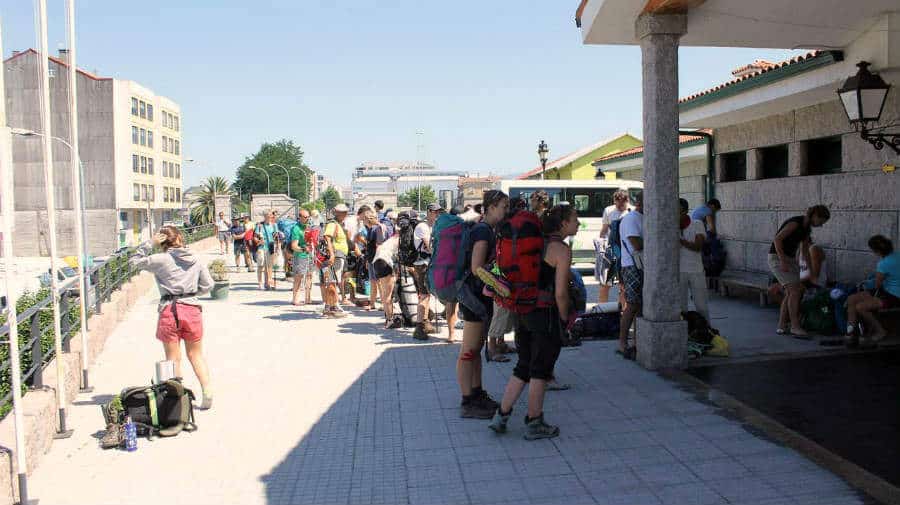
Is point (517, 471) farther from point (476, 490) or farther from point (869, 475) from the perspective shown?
point (869, 475)

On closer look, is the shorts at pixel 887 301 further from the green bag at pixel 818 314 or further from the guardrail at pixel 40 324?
the guardrail at pixel 40 324

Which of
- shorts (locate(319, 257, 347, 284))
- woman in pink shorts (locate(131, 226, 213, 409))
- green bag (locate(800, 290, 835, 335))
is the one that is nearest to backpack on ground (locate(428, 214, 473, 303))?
woman in pink shorts (locate(131, 226, 213, 409))

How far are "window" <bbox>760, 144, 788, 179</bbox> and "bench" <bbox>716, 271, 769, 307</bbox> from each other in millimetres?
1581

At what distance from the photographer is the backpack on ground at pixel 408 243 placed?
997cm

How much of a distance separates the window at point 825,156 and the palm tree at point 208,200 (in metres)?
83.8

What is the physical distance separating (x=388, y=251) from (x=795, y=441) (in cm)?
633

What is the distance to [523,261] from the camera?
525cm

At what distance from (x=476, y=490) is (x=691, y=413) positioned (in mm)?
2167

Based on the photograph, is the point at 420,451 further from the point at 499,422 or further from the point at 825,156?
the point at 825,156

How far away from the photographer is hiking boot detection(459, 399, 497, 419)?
5.94 meters

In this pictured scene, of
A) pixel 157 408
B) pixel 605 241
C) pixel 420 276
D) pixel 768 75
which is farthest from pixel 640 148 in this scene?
pixel 157 408

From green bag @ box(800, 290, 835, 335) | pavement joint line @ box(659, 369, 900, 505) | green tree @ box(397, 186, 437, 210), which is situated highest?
green tree @ box(397, 186, 437, 210)

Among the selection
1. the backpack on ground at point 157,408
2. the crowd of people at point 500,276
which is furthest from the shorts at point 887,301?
the backpack on ground at point 157,408

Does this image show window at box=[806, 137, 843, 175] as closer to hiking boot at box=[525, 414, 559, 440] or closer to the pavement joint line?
the pavement joint line
